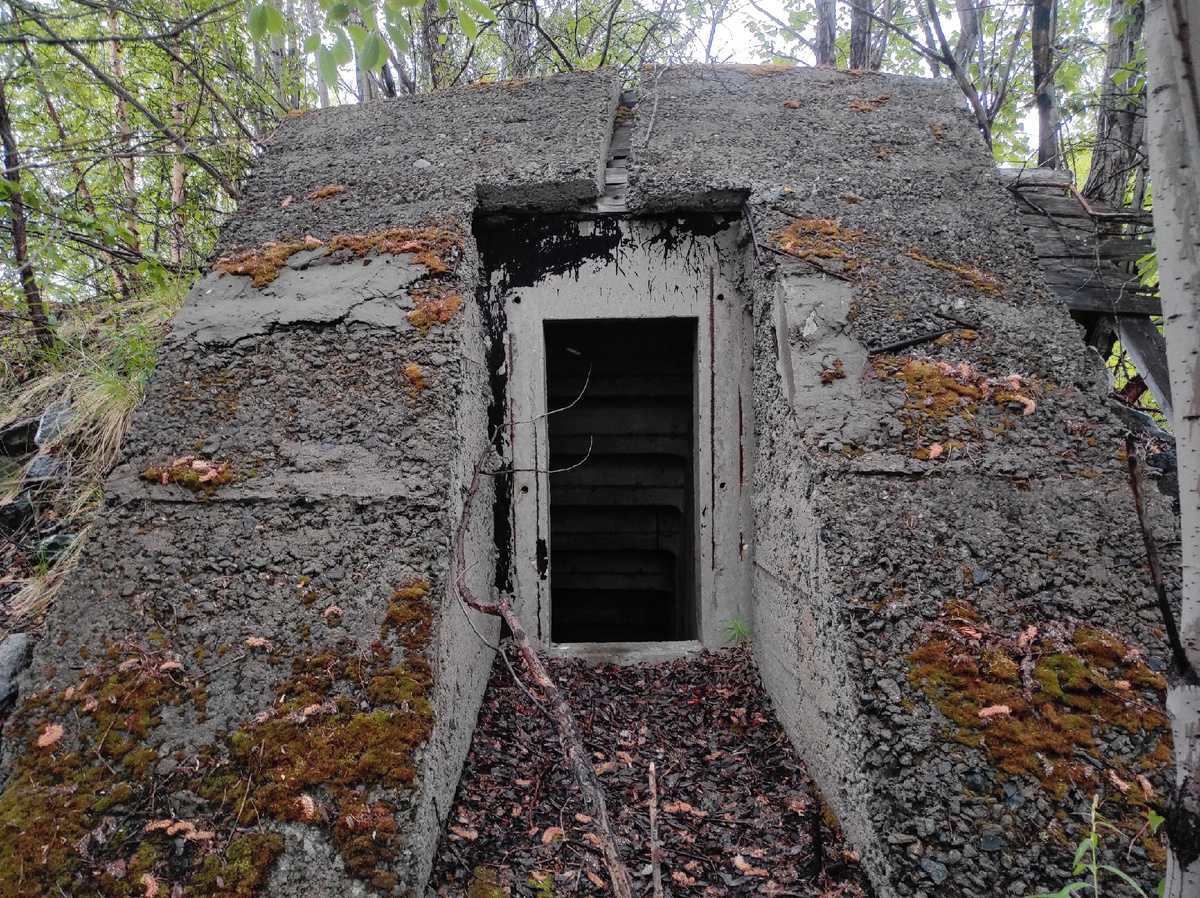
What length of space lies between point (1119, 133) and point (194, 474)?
579 centimetres

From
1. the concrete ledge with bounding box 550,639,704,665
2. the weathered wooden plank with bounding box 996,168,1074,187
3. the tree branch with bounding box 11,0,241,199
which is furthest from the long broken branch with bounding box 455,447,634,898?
the weathered wooden plank with bounding box 996,168,1074,187

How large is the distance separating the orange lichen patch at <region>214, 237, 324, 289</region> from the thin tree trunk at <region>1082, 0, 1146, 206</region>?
15.2ft

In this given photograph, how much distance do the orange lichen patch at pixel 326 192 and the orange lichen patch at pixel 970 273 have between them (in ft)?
8.45

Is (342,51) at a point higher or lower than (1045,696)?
higher

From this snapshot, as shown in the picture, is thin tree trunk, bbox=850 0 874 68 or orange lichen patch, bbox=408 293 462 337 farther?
thin tree trunk, bbox=850 0 874 68

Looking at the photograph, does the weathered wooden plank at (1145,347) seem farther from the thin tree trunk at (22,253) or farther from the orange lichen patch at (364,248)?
the thin tree trunk at (22,253)

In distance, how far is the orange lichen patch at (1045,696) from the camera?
1.68 metres

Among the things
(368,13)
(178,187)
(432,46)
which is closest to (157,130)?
(178,187)

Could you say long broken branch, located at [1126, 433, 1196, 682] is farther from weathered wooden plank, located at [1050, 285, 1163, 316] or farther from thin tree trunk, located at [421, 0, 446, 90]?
thin tree trunk, located at [421, 0, 446, 90]

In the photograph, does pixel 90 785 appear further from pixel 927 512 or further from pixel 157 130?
pixel 157 130

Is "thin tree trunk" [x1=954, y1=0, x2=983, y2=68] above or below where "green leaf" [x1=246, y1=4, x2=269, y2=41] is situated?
above

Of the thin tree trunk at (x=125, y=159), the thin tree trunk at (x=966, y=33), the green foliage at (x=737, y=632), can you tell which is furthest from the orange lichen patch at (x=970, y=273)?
the thin tree trunk at (x=125, y=159)

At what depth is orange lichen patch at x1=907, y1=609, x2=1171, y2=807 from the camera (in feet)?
5.50

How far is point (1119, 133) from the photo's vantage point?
4.46 meters
